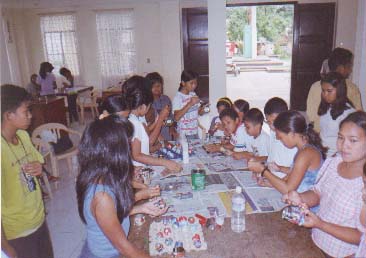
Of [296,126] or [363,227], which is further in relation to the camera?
[296,126]

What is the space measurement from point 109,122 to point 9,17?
26.9 ft

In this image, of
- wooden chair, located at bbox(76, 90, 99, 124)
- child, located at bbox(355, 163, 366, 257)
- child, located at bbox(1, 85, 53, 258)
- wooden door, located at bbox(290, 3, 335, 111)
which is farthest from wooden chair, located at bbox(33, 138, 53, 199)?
wooden door, located at bbox(290, 3, 335, 111)

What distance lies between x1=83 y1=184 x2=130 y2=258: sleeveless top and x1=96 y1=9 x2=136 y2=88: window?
727 cm

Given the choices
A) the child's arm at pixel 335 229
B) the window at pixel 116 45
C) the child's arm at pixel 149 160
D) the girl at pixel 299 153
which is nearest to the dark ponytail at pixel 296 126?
the girl at pixel 299 153

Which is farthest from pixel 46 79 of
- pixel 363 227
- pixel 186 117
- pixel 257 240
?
pixel 363 227

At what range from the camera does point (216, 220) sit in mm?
1733

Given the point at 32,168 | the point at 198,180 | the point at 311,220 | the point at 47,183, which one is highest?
the point at 32,168

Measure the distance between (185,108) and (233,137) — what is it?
2.13 feet

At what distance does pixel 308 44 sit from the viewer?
7312 mm

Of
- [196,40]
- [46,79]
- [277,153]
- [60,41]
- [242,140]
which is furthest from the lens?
[60,41]

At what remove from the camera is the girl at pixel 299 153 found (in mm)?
1786

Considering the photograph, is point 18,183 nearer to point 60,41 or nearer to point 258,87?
point 60,41

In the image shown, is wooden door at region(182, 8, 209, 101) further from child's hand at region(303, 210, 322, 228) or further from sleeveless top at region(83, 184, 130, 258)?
child's hand at region(303, 210, 322, 228)

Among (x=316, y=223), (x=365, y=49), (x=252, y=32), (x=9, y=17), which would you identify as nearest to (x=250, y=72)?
(x=252, y=32)
